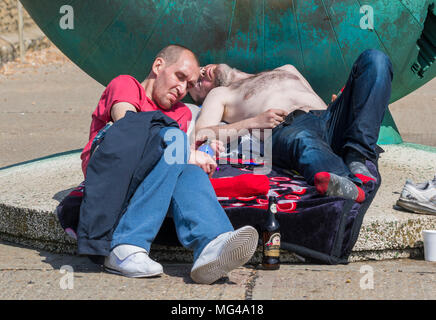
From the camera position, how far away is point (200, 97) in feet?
15.2

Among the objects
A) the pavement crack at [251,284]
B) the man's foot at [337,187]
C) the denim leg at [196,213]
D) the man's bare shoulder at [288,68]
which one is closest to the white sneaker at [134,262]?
the denim leg at [196,213]

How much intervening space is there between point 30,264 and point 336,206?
1371mm

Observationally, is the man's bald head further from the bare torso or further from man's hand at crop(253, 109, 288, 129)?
the bare torso

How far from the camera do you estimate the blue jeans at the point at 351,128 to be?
358 centimetres

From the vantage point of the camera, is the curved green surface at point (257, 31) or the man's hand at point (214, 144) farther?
the curved green surface at point (257, 31)

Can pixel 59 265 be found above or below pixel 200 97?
below

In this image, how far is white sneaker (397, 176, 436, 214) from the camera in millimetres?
3241

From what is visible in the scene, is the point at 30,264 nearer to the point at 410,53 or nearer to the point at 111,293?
the point at 111,293

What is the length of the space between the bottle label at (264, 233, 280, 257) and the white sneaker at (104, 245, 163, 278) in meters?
0.47

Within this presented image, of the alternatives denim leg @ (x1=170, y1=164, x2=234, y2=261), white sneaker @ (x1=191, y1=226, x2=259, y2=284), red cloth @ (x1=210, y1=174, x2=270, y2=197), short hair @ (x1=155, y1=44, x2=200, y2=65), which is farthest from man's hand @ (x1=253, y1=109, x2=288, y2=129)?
white sneaker @ (x1=191, y1=226, x2=259, y2=284)

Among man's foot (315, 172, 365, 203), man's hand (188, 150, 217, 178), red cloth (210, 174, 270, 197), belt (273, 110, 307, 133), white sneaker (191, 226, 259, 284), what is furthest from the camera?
belt (273, 110, 307, 133)

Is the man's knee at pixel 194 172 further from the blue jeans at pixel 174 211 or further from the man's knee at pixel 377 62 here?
the man's knee at pixel 377 62

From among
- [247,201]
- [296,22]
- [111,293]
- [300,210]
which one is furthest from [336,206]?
[296,22]

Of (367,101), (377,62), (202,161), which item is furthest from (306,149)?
(202,161)
